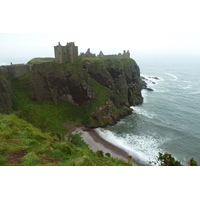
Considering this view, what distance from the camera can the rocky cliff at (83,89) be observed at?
4644 centimetres

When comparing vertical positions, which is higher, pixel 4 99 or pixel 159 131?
pixel 4 99

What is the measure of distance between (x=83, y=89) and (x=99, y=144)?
20581 mm

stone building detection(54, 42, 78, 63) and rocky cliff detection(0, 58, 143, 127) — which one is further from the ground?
stone building detection(54, 42, 78, 63)

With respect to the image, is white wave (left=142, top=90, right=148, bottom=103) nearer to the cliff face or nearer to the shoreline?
the shoreline

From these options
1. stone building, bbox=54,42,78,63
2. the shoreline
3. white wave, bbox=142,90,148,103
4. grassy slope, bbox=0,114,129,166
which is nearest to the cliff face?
the shoreline

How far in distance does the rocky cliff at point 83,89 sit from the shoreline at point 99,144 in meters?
3.85

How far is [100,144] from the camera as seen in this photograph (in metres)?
36.5

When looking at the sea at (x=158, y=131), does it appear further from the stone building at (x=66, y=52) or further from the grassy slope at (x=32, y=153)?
the stone building at (x=66, y=52)

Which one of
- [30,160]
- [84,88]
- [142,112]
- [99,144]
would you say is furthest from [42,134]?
[142,112]

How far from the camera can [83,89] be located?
49.0 meters

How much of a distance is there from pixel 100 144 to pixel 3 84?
30.1 metres

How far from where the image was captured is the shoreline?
33.5m

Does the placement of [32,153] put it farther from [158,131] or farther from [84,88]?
[158,131]

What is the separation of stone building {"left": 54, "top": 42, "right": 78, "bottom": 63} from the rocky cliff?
117 inches
